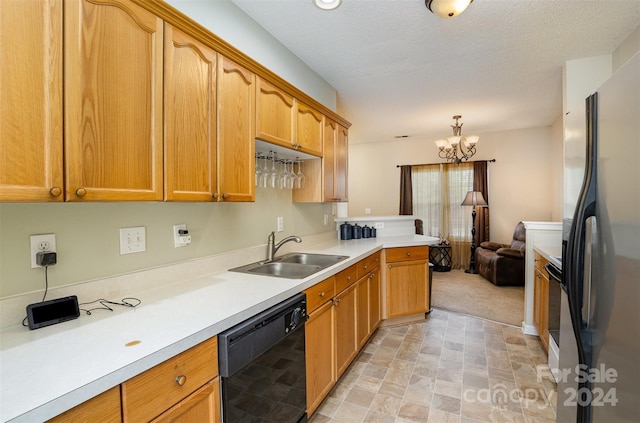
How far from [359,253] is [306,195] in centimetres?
69

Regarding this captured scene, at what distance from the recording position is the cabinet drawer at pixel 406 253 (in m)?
3.13

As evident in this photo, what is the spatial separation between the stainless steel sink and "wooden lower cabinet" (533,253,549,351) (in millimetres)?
1709

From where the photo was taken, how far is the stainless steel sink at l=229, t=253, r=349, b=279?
204cm

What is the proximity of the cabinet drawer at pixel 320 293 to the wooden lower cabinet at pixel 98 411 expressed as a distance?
39.1 inches

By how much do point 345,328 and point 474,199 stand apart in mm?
4204

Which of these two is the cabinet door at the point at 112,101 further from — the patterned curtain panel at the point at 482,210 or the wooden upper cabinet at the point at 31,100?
the patterned curtain panel at the point at 482,210

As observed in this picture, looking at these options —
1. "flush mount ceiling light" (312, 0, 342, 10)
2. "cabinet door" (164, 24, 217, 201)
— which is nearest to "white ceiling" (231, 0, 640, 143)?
"flush mount ceiling light" (312, 0, 342, 10)

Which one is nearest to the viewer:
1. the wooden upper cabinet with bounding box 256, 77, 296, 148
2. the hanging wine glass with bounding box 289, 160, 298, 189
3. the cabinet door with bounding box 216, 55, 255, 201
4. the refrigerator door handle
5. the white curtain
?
the refrigerator door handle

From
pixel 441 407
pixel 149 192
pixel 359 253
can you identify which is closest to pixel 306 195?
pixel 359 253

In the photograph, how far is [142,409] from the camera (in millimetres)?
855

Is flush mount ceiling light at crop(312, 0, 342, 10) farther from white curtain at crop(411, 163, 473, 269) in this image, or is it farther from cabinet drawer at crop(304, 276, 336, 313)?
white curtain at crop(411, 163, 473, 269)

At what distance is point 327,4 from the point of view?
1914 millimetres

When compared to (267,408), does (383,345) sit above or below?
below

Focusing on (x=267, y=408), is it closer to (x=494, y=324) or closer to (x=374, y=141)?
(x=494, y=324)
